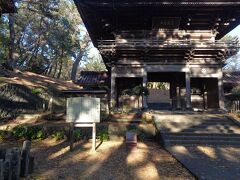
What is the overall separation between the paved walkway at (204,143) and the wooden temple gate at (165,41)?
451 centimetres

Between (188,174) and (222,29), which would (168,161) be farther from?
(222,29)

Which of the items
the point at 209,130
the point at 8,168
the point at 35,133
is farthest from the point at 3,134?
the point at 209,130

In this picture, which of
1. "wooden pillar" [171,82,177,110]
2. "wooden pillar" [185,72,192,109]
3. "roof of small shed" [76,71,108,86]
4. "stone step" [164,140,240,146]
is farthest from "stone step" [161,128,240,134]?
"roof of small shed" [76,71,108,86]

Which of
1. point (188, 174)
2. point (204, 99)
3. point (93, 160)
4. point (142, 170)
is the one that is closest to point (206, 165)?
point (188, 174)

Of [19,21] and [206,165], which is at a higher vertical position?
[19,21]

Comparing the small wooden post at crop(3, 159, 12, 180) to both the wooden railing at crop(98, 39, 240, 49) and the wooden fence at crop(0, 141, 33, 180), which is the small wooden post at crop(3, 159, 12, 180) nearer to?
the wooden fence at crop(0, 141, 33, 180)

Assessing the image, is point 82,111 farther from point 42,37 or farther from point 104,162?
point 42,37

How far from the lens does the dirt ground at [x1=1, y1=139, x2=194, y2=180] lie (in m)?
8.07

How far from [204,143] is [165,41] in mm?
9182

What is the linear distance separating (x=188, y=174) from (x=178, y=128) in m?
5.93

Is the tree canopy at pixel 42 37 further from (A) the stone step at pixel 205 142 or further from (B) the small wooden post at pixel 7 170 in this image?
(B) the small wooden post at pixel 7 170

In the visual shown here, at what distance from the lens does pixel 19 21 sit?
40.9m

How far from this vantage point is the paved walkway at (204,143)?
27.7 ft

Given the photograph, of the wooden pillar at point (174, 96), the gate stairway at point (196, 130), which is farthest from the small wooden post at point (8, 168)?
the wooden pillar at point (174, 96)
